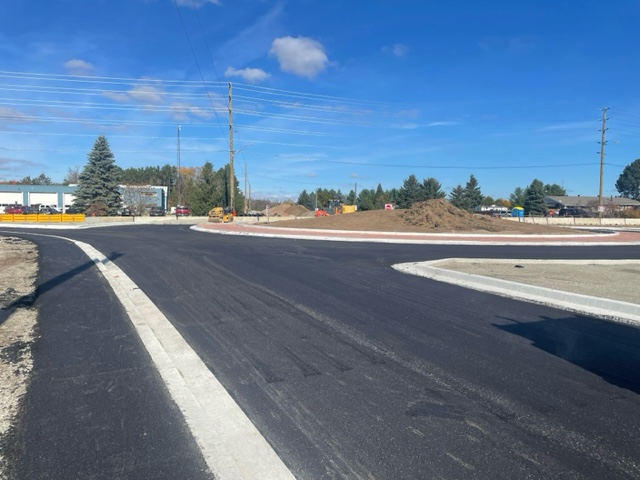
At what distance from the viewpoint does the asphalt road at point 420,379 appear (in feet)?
11.3

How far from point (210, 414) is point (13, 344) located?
3.51 metres

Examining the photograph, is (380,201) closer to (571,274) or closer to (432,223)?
(432,223)

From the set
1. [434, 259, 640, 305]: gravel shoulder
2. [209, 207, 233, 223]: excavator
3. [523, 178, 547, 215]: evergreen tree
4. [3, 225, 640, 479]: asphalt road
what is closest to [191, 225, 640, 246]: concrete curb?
[434, 259, 640, 305]: gravel shoulder

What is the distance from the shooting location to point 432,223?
1361 inches

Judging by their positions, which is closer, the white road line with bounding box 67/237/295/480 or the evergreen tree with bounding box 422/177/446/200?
the white road line with bounding box 67/237/295/480

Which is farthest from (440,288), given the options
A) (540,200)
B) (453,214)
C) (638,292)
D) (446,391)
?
(540,200)

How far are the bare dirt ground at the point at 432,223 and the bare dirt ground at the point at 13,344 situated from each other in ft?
83.0

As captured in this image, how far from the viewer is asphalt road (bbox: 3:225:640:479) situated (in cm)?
344

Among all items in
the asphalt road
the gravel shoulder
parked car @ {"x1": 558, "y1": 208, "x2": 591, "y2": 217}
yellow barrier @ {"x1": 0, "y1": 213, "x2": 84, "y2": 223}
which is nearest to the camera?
the asphalt road

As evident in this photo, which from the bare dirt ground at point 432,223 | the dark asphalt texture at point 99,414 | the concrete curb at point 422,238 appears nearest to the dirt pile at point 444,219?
the bare dirt ground at point 432,223

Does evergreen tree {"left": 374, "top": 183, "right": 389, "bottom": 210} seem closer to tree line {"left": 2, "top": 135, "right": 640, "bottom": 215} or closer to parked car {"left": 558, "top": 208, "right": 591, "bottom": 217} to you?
tree line {"left": 2, "top": 135, "right": 640, "bottom": 215}

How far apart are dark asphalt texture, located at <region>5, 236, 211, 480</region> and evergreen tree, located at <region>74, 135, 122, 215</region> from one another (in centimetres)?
6030

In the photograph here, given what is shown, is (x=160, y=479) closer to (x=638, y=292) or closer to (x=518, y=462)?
(x=518, y=462)

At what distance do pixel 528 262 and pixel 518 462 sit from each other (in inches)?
541
